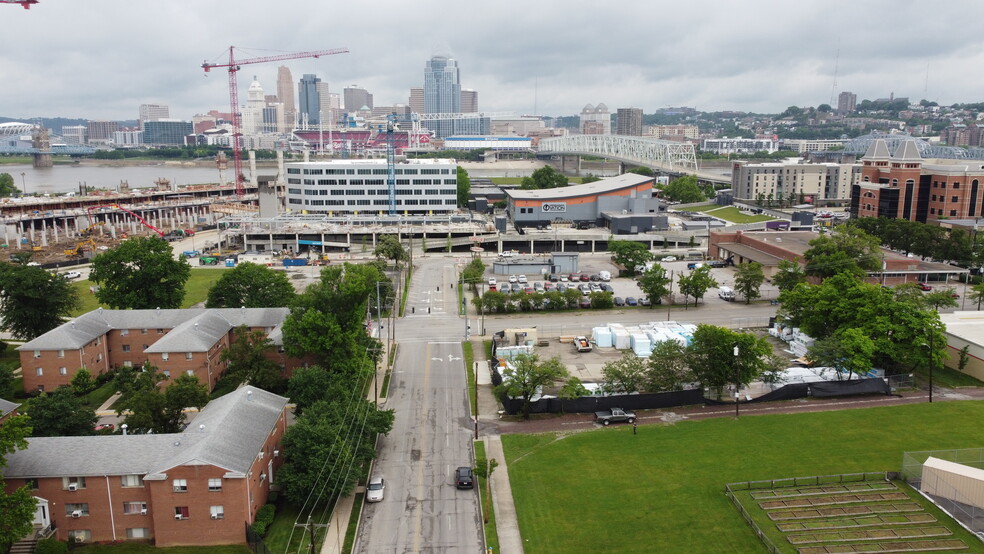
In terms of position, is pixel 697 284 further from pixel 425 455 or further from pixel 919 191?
pixel 919 191

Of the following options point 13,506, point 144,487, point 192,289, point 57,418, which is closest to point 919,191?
point 192,289

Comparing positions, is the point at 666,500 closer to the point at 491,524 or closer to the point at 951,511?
the point at 491,524

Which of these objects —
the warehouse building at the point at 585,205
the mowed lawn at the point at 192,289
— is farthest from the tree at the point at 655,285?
the warehouse building at the point at 585,205

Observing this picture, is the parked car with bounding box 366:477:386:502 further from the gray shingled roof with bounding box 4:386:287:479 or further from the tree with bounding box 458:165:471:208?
the tree with bounding box 458:165:471:208

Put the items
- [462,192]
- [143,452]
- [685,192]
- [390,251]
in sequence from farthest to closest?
[685,192] → [462,192] → [390,251] → [143,452]

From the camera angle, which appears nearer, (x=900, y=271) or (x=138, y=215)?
(x=900, y=271)

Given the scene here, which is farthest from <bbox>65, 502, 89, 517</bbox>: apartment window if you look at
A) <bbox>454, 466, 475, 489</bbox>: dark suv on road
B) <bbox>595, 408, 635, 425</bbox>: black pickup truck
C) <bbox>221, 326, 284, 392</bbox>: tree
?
<bbox>595, 408, 635, 425</bbox>: black pickup truck

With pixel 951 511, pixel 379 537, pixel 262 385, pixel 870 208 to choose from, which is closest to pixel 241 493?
pixel 379 537
